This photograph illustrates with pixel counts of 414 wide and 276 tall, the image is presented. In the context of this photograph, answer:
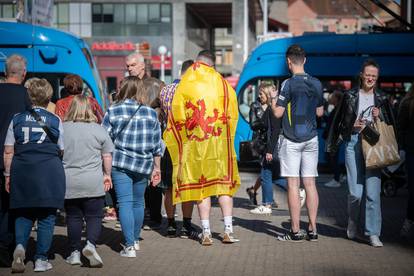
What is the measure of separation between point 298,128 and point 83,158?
7.64 ft

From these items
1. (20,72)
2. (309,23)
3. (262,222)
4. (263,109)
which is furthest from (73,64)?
(309,23)

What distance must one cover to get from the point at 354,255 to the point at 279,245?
35.9 inches

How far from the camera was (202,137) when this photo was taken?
8570mm

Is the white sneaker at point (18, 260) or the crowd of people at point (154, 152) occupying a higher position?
the crowd of people at point (154, 152)

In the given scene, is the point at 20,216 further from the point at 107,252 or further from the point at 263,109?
the point at 263,109

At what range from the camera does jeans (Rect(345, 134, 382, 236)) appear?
8.49 metres

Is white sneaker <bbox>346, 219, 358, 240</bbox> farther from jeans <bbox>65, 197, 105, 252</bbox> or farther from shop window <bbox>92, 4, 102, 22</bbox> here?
shop window <bbox>92, 4, 102, 22</bbox>

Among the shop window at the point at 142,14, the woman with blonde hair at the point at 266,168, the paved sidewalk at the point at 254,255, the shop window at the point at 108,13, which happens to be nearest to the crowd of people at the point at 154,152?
the paved sidewalk at the point at 254,255

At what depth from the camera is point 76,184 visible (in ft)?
24.4

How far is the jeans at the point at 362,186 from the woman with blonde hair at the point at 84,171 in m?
2.59

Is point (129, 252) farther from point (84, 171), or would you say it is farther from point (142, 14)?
point (142, 14)

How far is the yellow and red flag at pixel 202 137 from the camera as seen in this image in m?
8.58

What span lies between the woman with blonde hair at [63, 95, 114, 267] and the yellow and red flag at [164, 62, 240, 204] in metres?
1.21

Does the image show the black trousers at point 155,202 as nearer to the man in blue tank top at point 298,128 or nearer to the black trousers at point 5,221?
the man in blue tank top at point 298,128
